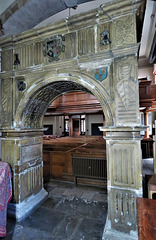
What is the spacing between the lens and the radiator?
337 centimetres

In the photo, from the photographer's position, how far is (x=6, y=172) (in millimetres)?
2215

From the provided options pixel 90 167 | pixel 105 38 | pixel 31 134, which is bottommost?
pixel 90 167

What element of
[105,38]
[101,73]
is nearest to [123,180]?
[101,73]

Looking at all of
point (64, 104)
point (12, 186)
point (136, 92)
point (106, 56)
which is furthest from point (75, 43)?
point (64, 104)

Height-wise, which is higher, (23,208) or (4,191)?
(4,191)

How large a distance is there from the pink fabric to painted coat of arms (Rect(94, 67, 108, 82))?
201 cm

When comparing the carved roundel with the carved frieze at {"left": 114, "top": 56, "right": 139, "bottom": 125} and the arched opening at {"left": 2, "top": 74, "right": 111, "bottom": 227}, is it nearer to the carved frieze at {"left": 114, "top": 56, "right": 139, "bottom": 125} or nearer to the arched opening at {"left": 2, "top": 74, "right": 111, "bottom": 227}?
the arched opening at {"left": 2, "top": 74, "right": 111, "bottom": 227}

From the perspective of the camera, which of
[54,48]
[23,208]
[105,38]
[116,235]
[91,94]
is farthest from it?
[91,94]

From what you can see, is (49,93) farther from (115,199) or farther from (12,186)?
(115,199)

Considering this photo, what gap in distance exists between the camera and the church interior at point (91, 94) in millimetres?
1775

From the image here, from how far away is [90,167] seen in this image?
11.3ft

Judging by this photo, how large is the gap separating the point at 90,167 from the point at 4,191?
197cm

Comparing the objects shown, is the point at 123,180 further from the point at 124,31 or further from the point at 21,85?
the point at 21,85

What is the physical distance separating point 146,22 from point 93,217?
5.34 metres
